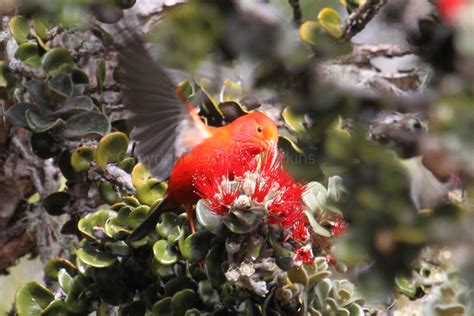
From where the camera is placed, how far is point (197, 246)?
65.5 inches

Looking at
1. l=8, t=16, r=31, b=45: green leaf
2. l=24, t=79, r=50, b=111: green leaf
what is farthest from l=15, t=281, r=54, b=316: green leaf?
l=8, t=16, r=31, b=45: green leaf

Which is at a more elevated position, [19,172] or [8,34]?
[8,34]

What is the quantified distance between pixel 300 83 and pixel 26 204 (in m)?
2.22

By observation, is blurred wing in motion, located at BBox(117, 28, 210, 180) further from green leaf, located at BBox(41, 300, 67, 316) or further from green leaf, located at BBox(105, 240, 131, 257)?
green leaf, located at BBox(41, 300, 67, 316)

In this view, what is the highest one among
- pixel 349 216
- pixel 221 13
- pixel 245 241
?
pixel 221 13

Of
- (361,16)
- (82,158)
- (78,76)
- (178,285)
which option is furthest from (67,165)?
(361,16)

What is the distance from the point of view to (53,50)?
7.38ft

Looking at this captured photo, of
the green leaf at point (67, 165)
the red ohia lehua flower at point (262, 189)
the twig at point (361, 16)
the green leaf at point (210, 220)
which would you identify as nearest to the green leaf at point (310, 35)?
the twig at point (361, 16)

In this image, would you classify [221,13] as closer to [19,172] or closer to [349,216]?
[349,216]

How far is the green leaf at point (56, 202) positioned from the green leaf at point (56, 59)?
1.23 feet

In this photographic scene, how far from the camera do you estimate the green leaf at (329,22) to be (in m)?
1.36

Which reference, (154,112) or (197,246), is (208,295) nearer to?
(197,246)

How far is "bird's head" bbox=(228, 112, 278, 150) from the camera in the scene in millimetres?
1981

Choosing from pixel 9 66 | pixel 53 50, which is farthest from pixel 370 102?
pixel 9 66
